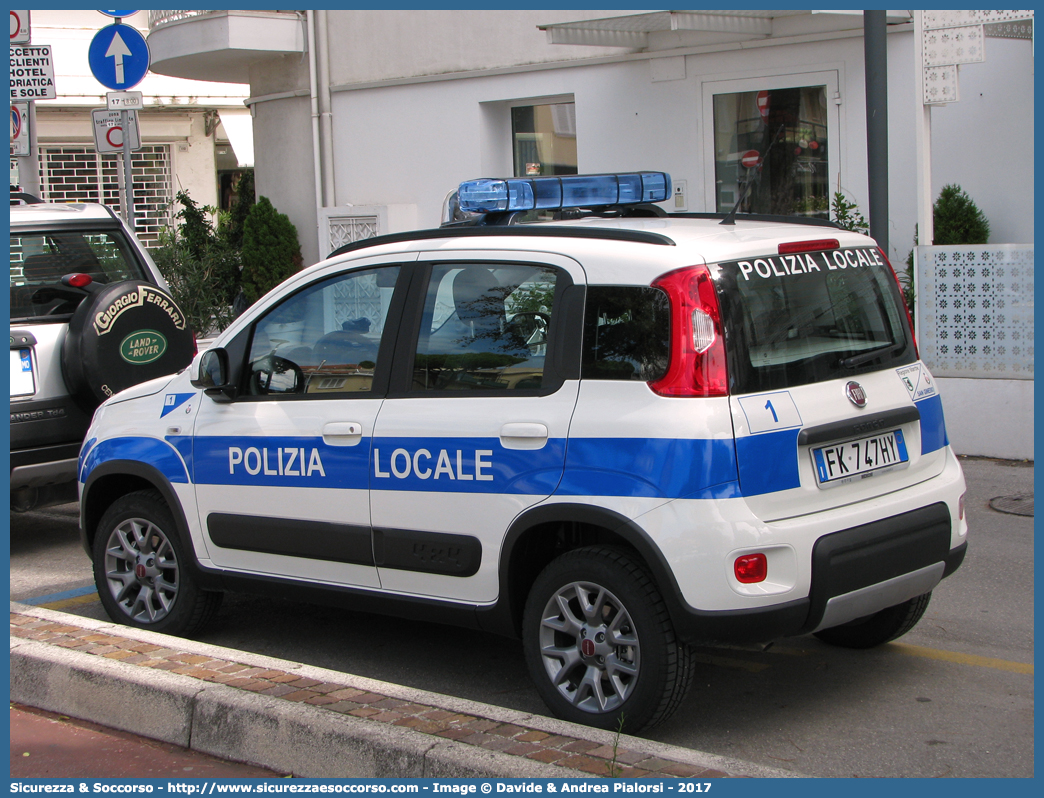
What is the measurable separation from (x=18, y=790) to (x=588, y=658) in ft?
6.62

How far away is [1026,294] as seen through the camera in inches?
359

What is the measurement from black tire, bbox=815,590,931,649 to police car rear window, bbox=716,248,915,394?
1.07m

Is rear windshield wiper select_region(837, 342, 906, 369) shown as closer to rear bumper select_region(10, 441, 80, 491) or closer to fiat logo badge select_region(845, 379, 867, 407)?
fiat logo badge select_region(845, 379, 867, 407)

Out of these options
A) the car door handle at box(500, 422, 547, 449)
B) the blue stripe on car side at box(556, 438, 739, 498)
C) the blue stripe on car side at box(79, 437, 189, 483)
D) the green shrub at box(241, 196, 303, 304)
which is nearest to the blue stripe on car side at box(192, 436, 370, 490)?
the blue stripe on car side at box(79, 437, 189, 483)

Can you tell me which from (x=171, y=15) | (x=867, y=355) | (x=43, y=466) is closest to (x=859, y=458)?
(x=867, y=355)

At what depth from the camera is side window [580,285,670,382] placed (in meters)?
4.16

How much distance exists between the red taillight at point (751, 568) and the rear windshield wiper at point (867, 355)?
33.4 inches

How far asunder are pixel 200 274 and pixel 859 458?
1342 cm

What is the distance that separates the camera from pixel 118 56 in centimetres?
1139

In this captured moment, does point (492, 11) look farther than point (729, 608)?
Yes

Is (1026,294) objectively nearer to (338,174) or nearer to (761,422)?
(761,422)

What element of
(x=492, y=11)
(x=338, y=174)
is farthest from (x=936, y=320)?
(x=338, y=174)

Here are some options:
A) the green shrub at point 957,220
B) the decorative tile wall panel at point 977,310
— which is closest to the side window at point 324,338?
the decorative tile wall panel at point 977,310

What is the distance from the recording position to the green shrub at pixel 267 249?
621 inches
